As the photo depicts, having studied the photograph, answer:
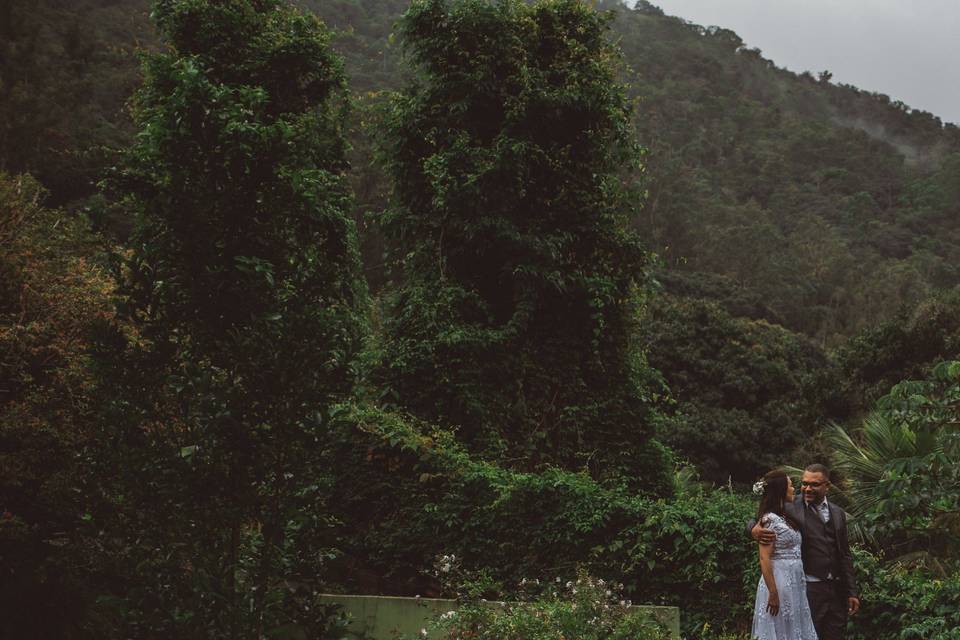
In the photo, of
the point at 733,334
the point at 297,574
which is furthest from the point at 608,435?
the point at 733,334

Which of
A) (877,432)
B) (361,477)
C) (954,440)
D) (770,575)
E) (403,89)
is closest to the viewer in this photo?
(770,575)

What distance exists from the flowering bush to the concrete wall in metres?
0.38

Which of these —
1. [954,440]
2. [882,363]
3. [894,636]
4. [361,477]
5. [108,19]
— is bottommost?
[894,636]

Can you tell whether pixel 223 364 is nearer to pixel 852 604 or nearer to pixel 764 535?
pixel 764 535

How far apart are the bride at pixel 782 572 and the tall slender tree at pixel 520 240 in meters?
6.57

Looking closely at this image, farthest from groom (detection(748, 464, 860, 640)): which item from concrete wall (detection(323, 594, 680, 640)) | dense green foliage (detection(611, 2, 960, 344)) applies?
dense green foliage (detection(611, 2, 960, 344))

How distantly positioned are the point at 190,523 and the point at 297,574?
0.83 m

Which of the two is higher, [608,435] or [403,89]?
[403,89]

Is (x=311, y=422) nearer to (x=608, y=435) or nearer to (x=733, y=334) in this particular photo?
(x=608, y=435)

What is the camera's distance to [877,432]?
12570 mm

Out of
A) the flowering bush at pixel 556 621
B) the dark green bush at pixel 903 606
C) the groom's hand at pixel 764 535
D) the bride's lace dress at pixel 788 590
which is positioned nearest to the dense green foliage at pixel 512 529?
the dark green bush at pixel 903 606

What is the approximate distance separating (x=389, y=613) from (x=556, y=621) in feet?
6.34

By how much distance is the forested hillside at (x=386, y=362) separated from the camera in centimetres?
609

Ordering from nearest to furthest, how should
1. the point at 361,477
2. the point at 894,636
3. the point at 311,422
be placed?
the point at 311,422
the point at 894,636
the point at 361,477
